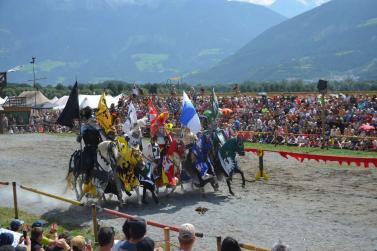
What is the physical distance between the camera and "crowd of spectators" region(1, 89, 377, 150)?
22.9m

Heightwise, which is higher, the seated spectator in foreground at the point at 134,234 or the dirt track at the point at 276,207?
the seated spectator in foreground at the point at 134,234

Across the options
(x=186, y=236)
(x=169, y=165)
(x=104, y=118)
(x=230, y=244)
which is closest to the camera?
(x=230, y=244)

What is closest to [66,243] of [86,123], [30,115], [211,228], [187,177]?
[211,228]

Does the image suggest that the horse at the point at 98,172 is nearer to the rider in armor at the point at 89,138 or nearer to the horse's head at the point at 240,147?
the rider in armor at the point at 89,138

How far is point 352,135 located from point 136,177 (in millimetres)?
13064

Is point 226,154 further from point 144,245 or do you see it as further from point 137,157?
point 144,245

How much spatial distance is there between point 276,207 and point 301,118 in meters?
14.3

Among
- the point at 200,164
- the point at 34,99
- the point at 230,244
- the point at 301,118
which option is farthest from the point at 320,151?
the point at 34,99

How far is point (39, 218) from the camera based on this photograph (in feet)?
41.1

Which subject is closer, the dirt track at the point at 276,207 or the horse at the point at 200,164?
the dirt track at the point at 276,207

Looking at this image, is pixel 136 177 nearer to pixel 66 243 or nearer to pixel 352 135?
pixel 66 243

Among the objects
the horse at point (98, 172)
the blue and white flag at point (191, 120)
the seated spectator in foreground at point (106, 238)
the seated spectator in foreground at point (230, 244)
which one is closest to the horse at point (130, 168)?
the horse at point (98, 172)

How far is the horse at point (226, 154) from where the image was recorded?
45.6 feet

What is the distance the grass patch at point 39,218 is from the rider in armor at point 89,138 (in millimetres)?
1466
